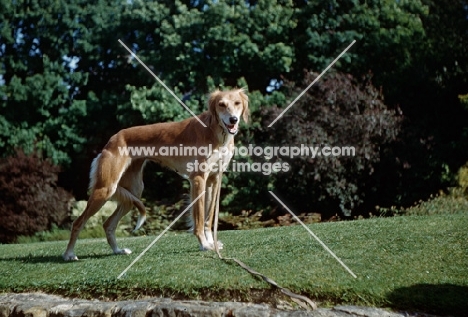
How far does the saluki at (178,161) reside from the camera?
698 cm

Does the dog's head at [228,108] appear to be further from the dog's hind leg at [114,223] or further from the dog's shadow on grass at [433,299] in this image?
the dog's shadow on grass at [433,299]

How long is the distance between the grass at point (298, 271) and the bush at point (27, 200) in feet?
22.2

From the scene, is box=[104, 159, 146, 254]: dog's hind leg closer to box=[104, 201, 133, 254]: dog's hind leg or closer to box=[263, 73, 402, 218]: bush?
box=[104, 201, 133, 254]: dog's hind leg

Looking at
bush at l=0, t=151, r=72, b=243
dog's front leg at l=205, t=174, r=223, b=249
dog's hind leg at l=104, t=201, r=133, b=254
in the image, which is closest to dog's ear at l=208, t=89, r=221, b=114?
dog's front leg at l=205, t=174, r=223, b=249

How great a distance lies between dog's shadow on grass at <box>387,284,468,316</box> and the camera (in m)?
4.82

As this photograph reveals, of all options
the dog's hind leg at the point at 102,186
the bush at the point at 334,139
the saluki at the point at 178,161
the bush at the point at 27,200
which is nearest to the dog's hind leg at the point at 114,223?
the saluki at the point at 178,161

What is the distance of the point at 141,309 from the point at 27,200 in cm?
1065

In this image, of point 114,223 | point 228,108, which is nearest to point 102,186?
point 114,223

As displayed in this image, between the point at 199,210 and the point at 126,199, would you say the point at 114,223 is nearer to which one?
the point at 126,199

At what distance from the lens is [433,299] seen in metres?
4.93

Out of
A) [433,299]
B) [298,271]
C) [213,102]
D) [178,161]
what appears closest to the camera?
[433,299]

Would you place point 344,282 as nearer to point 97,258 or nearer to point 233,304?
point 233,304

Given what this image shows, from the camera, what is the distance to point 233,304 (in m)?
5.02

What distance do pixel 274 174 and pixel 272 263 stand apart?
27.3 ft
